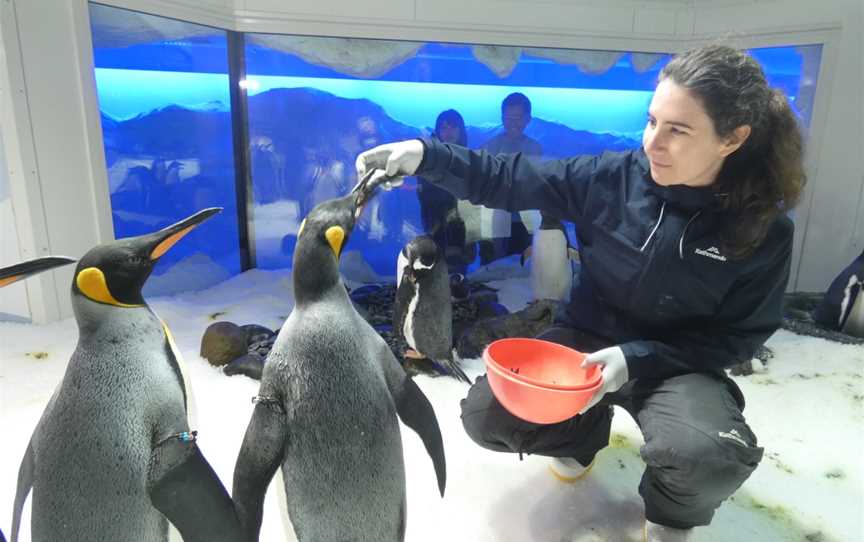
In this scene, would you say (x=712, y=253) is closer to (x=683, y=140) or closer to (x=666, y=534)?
(x=683, y=140)

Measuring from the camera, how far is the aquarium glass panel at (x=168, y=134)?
111 inches

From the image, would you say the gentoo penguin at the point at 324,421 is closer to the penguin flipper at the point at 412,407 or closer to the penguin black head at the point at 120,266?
the penguin flipper at the point at 412,407

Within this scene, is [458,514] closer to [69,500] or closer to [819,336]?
[69,500]

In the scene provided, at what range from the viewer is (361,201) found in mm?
1237

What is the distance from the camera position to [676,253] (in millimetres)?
1388

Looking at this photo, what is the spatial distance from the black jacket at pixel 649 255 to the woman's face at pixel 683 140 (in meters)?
0.05

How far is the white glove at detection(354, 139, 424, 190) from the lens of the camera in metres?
1.37

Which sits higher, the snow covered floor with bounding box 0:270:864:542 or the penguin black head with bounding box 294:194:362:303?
the penguin black head with bounding box 294:194:362:303

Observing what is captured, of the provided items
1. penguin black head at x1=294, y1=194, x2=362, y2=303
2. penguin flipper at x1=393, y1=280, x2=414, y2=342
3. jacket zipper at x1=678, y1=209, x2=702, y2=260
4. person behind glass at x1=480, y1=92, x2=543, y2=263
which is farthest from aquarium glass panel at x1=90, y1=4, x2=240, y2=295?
jacket zipper at x1=678, y1=209, x2=702, y2=260

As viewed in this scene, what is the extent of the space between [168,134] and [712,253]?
298 centimetres

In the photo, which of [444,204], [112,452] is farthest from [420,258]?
[112,452]

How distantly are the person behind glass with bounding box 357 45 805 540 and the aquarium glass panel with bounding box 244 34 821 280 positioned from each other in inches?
74.9

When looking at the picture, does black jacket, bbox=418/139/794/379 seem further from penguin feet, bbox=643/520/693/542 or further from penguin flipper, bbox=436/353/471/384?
penguin flipper, bbox=436/353/471/384

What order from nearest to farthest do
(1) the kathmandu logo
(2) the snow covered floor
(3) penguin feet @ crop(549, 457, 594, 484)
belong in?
(1) the kathmandu logo
(2) the snow covered floor
(3) penguin feet @ crop(549, 457, 594, 484)
